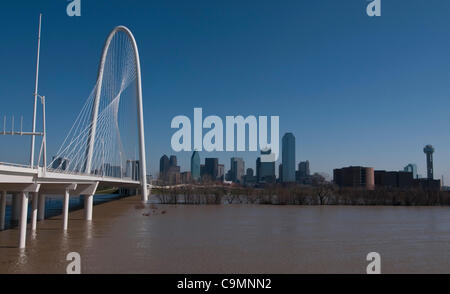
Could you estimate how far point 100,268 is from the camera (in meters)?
16.1

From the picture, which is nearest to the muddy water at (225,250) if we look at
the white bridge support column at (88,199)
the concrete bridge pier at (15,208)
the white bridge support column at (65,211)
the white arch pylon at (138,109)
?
the white bridge support column at (65,211)

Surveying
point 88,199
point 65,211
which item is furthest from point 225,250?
point 88,199

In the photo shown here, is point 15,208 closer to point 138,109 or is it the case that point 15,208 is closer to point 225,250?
point 225,250

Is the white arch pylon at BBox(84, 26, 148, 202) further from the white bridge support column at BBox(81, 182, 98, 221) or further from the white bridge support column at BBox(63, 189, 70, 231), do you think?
the white bridge support column at BBox(63, 189, 70, 231)

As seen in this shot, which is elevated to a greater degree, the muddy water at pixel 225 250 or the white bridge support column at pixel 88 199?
the white bridge support column at pixel 88 199

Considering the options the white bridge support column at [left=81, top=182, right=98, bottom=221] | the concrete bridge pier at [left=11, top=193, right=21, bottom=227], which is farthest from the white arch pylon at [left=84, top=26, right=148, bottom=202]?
the concrete bridge pier at [left=11, top=193, right=21, bottom=227]

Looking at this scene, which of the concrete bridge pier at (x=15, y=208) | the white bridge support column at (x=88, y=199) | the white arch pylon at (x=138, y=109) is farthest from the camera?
the white arch pylon at (x=138, y=109)

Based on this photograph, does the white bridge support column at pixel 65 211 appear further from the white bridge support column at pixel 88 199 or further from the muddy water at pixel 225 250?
the white bridge support column at pixel 88 199
